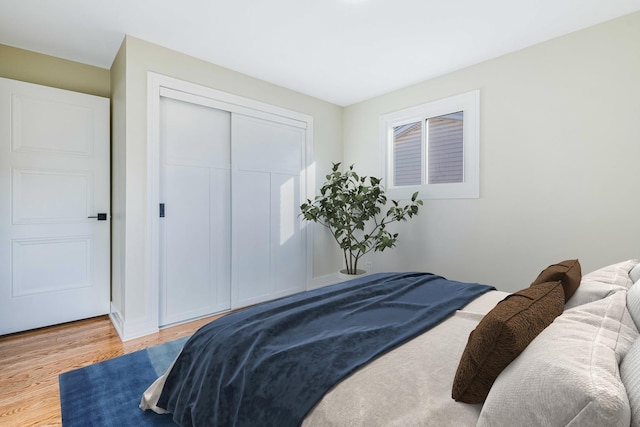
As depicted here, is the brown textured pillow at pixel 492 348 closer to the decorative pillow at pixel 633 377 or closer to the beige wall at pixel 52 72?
the decorative pillow at pixel 633 377

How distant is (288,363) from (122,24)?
9.12 ft

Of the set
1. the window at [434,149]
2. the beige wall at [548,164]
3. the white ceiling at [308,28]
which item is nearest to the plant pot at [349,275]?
the beige wall at [548,164]

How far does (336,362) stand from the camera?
1.04 meters

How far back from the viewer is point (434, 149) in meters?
3.50

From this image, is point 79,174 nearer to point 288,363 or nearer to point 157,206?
point 157,206

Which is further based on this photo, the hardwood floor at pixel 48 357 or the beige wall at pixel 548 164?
the beige wall at pixel 548 164

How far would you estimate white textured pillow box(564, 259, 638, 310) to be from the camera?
3.96ft

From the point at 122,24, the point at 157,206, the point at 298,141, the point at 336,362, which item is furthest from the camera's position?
the point at 298,141

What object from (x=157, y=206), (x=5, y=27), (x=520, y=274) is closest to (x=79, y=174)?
(x=157, y=206)

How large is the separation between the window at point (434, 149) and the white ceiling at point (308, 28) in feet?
1.42

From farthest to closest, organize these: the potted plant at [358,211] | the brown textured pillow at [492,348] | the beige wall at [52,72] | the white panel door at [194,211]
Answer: the potted plant at [358,211] < the white panel door at [194,211] < the beige wall at [52,72] < the brown textured pillow at [492,348]

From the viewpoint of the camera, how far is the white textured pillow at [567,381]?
0.53 m

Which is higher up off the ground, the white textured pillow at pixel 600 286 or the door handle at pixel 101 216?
the door handle at pixel 101 216

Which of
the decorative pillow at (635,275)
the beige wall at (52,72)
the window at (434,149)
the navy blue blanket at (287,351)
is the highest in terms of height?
the beige wall at (52,72)
